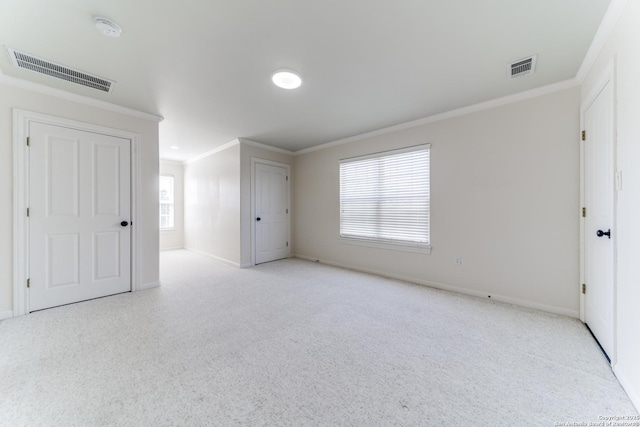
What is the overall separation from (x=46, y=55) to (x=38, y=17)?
0.61 metres

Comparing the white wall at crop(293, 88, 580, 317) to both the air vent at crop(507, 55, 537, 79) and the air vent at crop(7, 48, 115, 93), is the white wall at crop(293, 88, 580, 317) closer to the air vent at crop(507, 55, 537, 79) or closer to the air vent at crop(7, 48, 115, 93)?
the air vent at crop(507, 55, 537, 79)

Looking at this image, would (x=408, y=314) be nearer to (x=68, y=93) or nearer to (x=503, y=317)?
(x=503, y=317)

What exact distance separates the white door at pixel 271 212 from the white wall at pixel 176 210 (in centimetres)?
318

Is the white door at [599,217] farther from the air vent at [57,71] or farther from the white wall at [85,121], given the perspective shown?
the white wall at [85,121]

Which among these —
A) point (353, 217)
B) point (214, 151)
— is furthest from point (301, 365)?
point (214, 151)

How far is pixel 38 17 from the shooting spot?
174cm

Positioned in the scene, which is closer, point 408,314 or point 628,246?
point 628,246

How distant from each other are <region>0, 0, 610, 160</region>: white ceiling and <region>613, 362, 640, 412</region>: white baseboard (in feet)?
7.99

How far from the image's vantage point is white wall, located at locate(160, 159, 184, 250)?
21.7ft

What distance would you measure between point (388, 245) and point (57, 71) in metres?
4.55

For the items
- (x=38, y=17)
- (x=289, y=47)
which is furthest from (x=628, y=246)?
(x=38, y=17)

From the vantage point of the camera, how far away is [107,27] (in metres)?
1.80

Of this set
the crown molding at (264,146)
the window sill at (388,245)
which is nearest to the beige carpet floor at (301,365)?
the window sill at (388,245)

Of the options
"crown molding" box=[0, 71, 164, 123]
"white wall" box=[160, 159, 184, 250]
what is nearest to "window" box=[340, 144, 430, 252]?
"crown molding" box=[0, 71, 164, 123]
